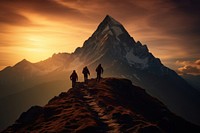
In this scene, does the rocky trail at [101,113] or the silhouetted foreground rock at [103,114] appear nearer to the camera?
the rocky trail at [101,113]

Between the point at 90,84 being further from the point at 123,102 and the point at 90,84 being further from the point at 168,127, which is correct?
the point at 168,127

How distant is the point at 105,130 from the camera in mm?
47500

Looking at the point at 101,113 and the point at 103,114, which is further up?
the point at 101,113

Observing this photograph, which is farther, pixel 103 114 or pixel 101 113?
pixel 101 113

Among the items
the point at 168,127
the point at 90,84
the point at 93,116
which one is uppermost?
the point at 90,84

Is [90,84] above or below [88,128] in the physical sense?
above

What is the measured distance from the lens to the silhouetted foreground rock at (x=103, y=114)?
49719 mm

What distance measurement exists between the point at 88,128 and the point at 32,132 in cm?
1228

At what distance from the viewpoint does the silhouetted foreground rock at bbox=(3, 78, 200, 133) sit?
49.7 m

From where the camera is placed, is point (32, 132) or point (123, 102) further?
point (123, 102)

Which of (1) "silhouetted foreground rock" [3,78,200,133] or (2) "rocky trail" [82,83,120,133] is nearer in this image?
(2) "rocky trail" [82,83,120,133]

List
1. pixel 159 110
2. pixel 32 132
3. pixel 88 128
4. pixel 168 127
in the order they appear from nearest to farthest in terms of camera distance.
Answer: pixel 88 128, pixel 32 132, pixel 168 127, pixel 159 110

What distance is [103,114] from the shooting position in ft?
183

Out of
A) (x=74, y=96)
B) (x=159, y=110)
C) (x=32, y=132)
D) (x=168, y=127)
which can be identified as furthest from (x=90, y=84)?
(x=32, y=132)
